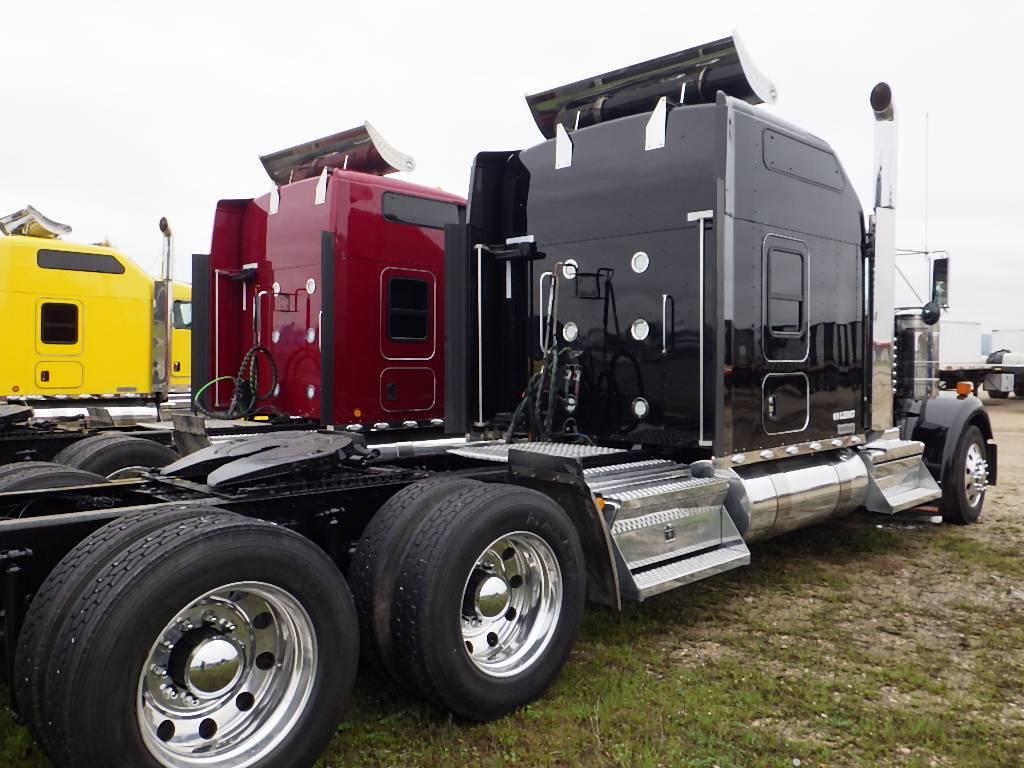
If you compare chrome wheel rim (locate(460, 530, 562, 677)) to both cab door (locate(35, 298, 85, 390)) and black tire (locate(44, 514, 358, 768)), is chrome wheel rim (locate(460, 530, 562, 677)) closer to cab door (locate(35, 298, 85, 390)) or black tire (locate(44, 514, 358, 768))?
black tire (locate(44, 514, 358, 768))

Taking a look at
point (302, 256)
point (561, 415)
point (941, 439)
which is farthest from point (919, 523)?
point (302, 256)

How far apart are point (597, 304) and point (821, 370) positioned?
5.44ft

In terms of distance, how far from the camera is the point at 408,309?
298 inches

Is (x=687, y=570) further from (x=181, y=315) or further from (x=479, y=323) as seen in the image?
(x=181, y=315)

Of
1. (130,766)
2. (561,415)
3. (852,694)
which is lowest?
(852,694)

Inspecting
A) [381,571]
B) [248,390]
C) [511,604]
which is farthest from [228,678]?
[248,390]

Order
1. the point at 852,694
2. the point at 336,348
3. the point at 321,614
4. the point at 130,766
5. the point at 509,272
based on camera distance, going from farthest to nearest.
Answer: the point at 336,348 < the point at 509,272 < the point at 852,694 < the point at 321,614 < the point at 130,766

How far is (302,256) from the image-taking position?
7.39m

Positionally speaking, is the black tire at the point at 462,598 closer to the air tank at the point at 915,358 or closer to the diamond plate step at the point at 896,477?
the diamond plate step at the point at 896,477

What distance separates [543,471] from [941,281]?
4728 millimetres

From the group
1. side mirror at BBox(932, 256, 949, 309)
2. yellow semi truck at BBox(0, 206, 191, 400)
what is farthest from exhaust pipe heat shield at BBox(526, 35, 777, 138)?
yellow semi truck at BBox(0, 206, 191, 400)

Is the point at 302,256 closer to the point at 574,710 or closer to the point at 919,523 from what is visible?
the point at 574,710

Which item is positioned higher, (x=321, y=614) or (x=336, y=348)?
(x=336, y=348)

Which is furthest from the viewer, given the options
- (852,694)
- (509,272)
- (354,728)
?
(509,272)
